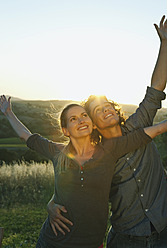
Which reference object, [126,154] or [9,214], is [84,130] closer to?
[126,154]

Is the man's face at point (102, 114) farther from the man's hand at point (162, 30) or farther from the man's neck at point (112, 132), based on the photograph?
the man's hand at point (162, 30)

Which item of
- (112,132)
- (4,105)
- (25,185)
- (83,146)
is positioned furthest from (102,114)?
(25,185)

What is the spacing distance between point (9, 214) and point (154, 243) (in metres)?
6.73

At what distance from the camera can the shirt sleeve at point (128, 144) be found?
2715 millimetres

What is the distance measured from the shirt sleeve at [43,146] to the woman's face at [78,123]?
324mm

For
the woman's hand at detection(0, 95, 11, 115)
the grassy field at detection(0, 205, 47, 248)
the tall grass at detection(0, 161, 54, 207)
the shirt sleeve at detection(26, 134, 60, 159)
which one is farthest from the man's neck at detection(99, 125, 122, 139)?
the tall grass at detection(0, 161, 54, 207)

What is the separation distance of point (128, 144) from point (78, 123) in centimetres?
51

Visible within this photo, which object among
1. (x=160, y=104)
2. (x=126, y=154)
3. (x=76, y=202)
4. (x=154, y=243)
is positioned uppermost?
(x=160, y=104)

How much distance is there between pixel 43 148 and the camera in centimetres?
321

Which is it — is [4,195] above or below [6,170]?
below

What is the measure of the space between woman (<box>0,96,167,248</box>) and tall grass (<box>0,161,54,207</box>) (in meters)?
7.29

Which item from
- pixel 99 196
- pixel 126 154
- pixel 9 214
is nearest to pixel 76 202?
pixel 99 196

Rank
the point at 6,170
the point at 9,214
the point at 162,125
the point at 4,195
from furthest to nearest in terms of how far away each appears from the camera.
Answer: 1. the point at 6,170
2. the point at 4,195
3. the point at 9,214
4. the point at 162,125

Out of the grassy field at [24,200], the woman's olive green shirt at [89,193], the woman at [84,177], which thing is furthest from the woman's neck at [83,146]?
the grassy field at [24,200]
